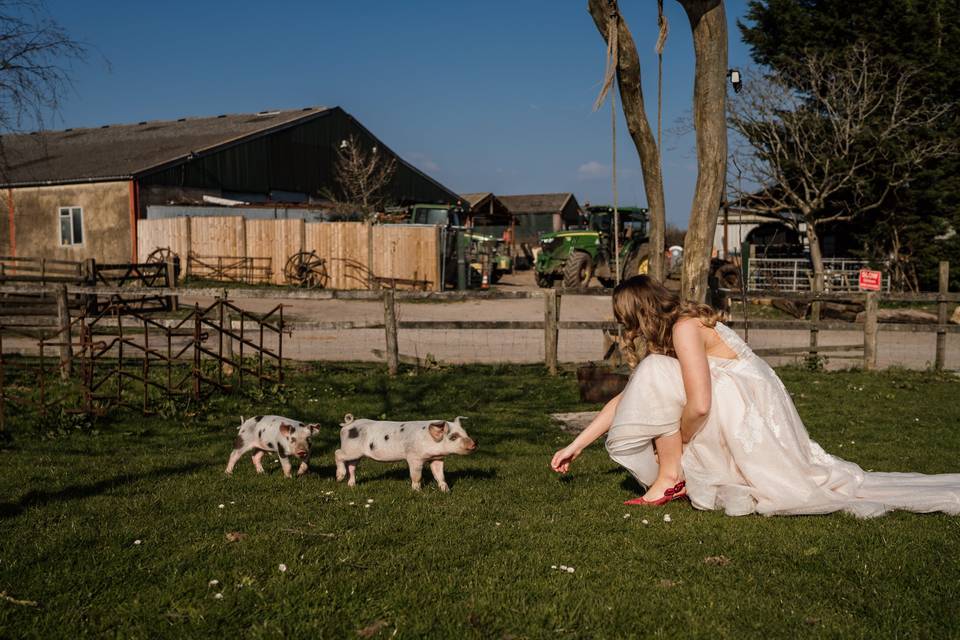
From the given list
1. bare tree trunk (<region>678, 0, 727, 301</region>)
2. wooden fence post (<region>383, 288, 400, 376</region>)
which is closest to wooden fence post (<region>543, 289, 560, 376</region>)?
wooden fence post (<region>383, 288, 400, 376</region>)

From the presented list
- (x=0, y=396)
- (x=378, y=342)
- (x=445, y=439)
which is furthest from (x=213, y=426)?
(x=378, y=342)

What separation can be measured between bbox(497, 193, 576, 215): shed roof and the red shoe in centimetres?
5892

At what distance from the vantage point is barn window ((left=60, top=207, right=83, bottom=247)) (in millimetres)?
32812

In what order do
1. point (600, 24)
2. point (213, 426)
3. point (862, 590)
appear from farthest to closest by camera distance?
point (213, 426) → point (600, 24) → point (862, 590)

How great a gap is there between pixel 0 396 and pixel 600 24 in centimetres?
639

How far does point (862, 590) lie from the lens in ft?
12.0

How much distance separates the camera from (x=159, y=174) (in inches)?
1251

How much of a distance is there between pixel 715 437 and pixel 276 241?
2563 centimetres

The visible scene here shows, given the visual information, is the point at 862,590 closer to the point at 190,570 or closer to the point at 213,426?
the point at 190,570

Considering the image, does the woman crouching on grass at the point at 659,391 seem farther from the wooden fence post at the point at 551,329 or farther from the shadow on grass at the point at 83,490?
the wooden fence post at the point at 551,329

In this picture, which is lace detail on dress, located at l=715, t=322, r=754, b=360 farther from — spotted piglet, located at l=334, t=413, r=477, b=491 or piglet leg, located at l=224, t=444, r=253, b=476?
piglet leg, located at l=224, t=444, r=253, b=476

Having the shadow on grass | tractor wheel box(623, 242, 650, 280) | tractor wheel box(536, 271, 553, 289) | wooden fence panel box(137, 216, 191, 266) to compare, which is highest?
wooden fence panel box(137, 216, 191, 266)

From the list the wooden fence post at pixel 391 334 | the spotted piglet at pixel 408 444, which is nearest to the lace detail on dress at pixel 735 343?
the spotted piglet at pixel 408 444

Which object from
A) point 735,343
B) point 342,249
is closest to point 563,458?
point 735,343
